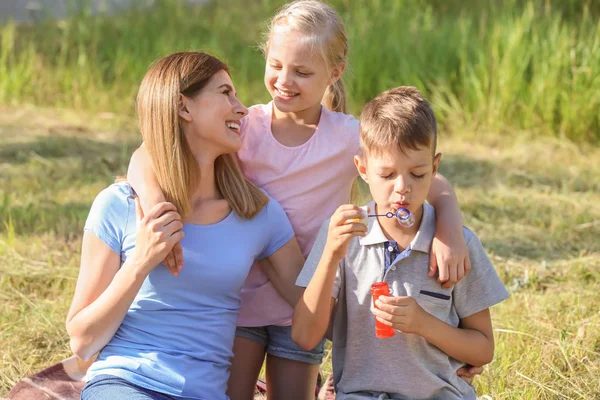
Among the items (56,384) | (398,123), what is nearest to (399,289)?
(398,123)

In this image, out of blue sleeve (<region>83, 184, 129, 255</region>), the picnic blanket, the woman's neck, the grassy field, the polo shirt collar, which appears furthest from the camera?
the grassy field

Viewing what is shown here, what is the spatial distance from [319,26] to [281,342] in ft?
3.30

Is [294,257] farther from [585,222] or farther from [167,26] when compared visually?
[167,26]

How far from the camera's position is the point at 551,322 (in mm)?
3633

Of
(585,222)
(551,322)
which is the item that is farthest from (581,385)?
(585,222)

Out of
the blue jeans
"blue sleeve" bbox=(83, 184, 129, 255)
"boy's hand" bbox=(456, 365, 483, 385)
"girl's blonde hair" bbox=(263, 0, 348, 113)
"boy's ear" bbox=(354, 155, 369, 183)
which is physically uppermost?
"girl's blonde hair" bbox=(263, 0, 348, 113)

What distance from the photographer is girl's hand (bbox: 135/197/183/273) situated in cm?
252

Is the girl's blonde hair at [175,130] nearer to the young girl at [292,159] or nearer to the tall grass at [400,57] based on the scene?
the young girl at [292,159]

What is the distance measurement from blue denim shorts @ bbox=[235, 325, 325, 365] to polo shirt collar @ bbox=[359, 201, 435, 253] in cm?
57

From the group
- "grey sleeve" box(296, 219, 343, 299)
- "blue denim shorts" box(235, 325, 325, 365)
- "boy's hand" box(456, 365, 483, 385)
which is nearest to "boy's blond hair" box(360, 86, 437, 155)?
"grey sleeve" box(296, 219, 343, 299)

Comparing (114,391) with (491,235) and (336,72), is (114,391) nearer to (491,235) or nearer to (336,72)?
(336,72)

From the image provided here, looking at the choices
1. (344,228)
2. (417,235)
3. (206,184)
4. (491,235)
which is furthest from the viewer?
(491,235)

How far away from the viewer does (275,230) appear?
285 centimetres

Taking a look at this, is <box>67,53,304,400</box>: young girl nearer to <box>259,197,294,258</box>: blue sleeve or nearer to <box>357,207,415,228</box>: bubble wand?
<box>259,197,294,258</box>: blue sleeve
